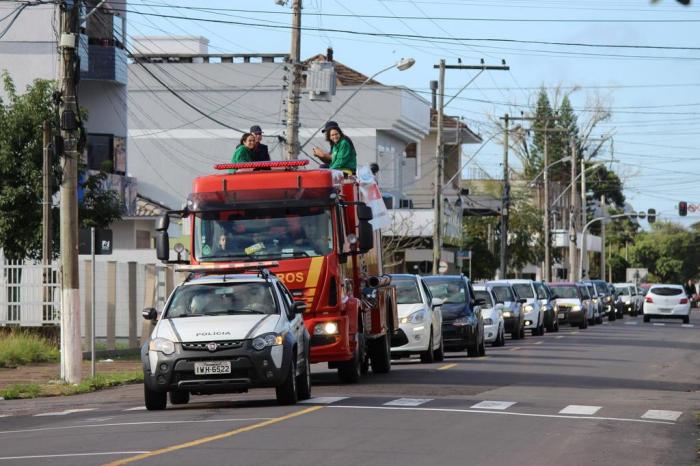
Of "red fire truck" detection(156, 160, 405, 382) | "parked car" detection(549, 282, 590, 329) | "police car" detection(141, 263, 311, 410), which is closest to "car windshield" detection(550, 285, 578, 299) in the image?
"parked car" detection(549, 282, 590, 329)

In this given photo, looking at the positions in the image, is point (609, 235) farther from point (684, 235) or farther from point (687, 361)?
point (687, 361)

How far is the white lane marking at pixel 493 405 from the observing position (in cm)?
1820

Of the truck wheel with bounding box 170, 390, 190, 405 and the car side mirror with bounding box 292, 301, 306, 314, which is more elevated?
the car side mirror with bounding box 292, 301, 306, 314

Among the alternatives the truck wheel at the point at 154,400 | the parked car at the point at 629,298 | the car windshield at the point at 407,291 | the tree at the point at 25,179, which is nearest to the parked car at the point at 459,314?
the car windshield at the point at 407,291

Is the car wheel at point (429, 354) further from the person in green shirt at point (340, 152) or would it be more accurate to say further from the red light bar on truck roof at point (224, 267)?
the red light bar on truck roof at point (224, 267)

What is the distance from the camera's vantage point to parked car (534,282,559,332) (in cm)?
4950

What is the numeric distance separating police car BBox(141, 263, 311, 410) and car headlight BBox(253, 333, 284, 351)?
1 centimetres

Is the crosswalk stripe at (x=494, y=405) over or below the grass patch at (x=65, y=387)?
over

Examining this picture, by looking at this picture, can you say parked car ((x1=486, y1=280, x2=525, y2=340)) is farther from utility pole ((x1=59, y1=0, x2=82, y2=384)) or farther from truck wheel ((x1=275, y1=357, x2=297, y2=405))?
truck wheel ((x1=275, y1=357, x2=297, y2=405))

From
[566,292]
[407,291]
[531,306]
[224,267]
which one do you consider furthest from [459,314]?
[566,292]

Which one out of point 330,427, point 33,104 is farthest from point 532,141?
point 330,427

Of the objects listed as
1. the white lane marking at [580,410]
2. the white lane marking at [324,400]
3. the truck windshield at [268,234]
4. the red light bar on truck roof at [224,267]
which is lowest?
the white lane marking at [580,410]

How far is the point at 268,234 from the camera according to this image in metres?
20.8

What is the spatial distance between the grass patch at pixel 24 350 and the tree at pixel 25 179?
414 centimetres
